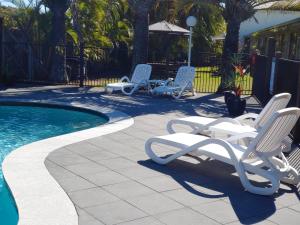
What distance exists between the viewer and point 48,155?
693cm

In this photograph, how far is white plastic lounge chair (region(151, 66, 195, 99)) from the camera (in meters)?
14.8

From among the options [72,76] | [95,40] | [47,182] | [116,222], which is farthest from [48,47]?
[116,222]

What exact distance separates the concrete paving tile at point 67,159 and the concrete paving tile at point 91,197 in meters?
1.25

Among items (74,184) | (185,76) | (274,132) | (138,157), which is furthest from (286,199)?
(185,76)

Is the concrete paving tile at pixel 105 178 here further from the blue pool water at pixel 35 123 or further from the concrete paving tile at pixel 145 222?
the blue pool water at pixel 35 123

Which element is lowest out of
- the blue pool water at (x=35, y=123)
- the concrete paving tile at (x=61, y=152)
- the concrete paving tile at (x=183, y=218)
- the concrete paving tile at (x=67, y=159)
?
the blue pool water at (x=35, y=123)

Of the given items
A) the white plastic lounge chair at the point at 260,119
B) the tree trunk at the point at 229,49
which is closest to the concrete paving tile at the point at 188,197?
the white plastic lounge chair at the point at 260,119

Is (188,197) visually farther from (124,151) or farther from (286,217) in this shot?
(124,151)

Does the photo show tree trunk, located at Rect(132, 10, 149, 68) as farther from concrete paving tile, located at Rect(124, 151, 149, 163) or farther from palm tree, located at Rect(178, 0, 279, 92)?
concrete paving tile, located at Rect(124, 151, 149, 163)

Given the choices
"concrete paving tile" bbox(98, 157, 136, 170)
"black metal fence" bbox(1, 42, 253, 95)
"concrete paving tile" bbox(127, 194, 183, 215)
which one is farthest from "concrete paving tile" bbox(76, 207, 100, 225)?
"black metal fence" bbox(1, 42, 253, 95)

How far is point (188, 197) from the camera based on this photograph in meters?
5.36

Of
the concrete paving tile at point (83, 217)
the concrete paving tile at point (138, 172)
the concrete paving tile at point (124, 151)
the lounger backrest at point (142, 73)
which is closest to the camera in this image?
the concrete paving tile at point (83, 217)

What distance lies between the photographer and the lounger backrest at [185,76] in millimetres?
15102

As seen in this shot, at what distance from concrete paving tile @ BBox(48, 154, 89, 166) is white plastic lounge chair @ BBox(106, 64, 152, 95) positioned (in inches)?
324
